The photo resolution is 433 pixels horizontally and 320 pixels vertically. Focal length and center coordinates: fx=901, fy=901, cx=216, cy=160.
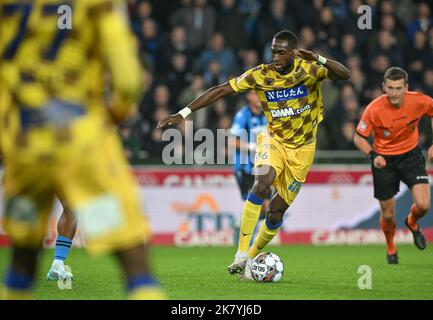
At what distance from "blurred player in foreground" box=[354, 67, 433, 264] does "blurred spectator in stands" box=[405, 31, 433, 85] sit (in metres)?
5.70

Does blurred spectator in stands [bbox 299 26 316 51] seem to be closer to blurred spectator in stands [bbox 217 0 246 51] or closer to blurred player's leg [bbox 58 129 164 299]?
blurred spectator in stands [bbox 217 0 246 51]

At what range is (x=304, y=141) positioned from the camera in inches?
384

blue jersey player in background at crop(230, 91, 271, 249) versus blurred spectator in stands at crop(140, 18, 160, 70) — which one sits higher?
blurred spectator in stands at crop(140, 18, 160, 70)

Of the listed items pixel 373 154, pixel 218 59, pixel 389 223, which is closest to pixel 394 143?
pixel 373 154

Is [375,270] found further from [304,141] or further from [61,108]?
[61,108]

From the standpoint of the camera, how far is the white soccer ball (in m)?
9.09

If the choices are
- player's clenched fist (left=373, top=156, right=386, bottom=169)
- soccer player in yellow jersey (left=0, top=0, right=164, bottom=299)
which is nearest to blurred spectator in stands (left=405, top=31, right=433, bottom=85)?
player's clenched fist (left=373, top=156, right=386, bottom=169)

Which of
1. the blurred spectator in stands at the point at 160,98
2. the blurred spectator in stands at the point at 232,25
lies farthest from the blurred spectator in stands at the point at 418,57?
the blurred spectator in stands at the point at 160,98

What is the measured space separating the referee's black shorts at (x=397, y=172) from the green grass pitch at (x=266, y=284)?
3.16 ft

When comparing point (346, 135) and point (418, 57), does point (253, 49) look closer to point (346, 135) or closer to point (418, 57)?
point (346, 135)

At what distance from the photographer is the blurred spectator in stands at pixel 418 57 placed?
17.1 m

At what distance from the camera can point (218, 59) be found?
54.2ft

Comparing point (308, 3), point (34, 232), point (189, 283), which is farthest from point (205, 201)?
point (34, 232)

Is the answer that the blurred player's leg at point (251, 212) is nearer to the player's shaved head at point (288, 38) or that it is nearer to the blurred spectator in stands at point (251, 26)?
the player's shaved head at point (288, 38)
